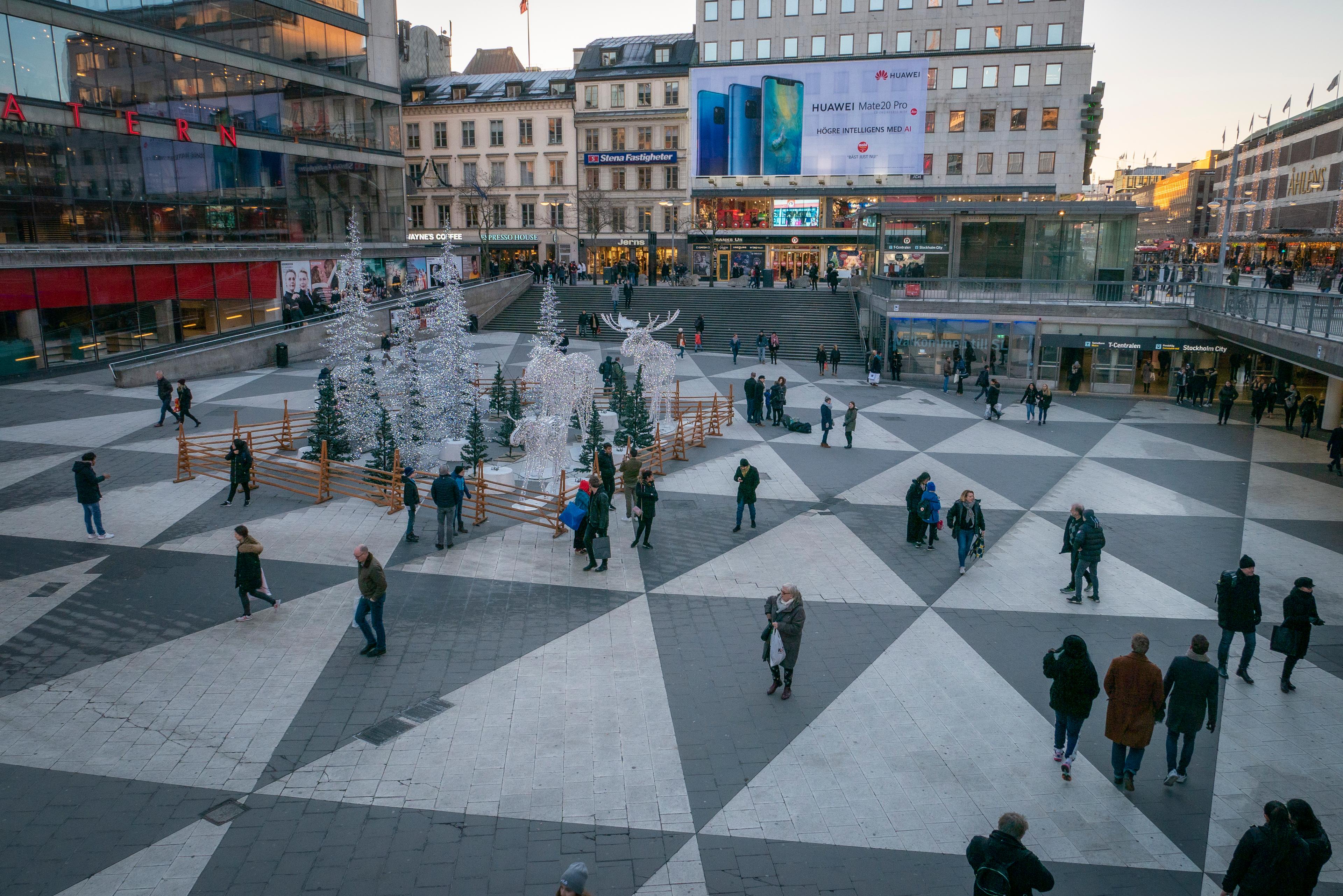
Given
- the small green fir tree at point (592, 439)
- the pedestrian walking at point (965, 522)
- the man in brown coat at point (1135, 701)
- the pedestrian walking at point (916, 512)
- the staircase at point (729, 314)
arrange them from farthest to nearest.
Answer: the staircase at point (729, 314) → the small green fir tree at point (592, 439) → the pedestrian walking at point (916, 512) → the pedestrian walking at point (965, 522) → the man in brown coat at point (1135, 701)

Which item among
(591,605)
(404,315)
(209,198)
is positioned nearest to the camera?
(591,605)

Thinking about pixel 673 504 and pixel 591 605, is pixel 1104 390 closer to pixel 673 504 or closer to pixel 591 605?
pixel 673 504

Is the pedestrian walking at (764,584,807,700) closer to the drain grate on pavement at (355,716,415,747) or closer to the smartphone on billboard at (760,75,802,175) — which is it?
the drain grate on pavement at (355,716,415,747)

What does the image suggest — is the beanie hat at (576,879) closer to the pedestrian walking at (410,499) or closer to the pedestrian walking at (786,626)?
the pedestrian walking at (786,626)

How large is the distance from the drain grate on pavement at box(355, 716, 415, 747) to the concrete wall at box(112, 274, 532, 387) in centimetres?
1547

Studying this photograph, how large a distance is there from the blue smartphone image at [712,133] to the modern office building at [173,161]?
66.5ft

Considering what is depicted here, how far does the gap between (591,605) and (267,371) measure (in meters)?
24.6

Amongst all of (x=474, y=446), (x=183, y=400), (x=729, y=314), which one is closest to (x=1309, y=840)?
(x=474, y=446)

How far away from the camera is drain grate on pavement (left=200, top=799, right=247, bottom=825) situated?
7.47 metres

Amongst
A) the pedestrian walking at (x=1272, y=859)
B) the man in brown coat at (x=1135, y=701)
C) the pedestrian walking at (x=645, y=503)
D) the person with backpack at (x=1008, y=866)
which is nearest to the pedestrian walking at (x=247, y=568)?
the pedestrian walking at (x=645, y=503)

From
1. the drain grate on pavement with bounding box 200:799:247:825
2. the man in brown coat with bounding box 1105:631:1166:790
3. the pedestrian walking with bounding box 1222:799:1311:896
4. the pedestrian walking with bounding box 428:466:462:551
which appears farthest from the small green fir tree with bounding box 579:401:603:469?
the pedestrian walking with bounding box 1222:799:1311:896

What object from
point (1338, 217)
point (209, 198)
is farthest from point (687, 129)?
point (1338, 217)

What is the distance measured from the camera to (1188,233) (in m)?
163

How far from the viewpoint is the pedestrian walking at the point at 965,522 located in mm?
13398
